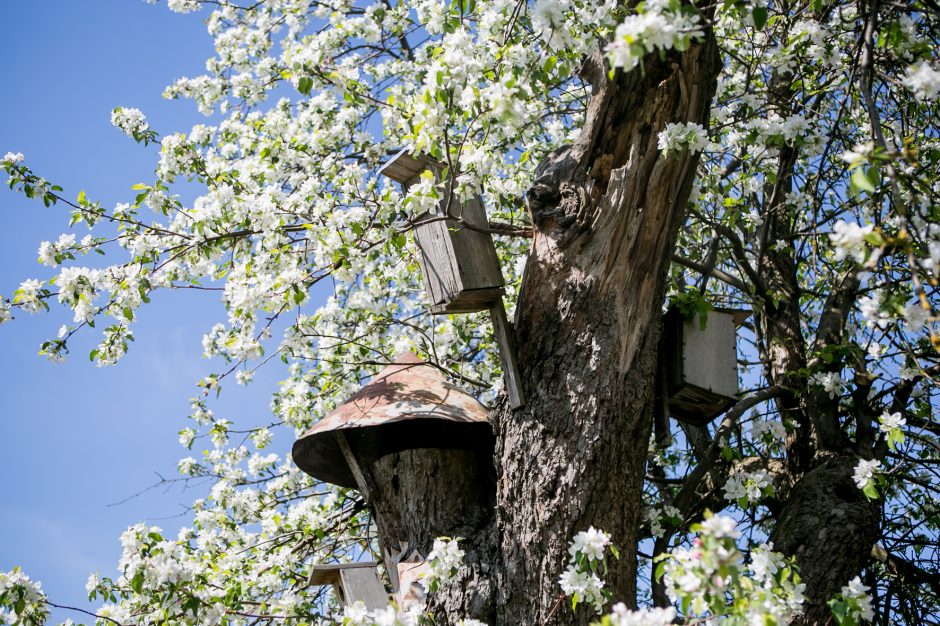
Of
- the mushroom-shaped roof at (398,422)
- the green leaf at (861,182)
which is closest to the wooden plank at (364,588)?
the mushroom-shaped roof at (398,422)

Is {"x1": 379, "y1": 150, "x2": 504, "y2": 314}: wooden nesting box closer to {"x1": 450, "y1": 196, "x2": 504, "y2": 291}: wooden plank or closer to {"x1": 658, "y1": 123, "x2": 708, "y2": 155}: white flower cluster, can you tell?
{"x1": 450, "y1": 196, "x2": 504, "y2": 291}: wooden plank

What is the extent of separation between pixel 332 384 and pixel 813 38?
288 centimetres

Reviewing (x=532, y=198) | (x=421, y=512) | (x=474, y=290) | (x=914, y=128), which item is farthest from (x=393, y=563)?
(x=914, y=128)

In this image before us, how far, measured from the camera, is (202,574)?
3.90 meters

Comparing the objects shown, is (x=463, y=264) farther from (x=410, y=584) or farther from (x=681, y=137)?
(x=410, y=584)

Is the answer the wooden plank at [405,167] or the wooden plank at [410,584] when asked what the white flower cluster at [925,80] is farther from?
the wooden plank at [410,584]

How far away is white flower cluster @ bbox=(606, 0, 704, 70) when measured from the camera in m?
2.16

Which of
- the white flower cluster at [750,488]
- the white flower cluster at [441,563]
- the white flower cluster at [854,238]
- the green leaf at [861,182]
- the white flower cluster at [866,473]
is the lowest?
the white flower cluster at [441,563]

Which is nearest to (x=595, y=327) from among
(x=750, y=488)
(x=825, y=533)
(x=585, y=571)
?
(x=585, y=571)

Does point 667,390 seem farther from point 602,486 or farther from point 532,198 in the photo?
point 532,198

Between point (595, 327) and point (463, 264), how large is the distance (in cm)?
55

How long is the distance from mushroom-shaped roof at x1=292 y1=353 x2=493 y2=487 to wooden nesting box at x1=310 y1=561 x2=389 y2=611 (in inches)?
16.6

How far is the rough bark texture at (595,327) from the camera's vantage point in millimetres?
3102

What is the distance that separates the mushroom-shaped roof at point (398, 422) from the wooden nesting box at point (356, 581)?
1.38 ft
